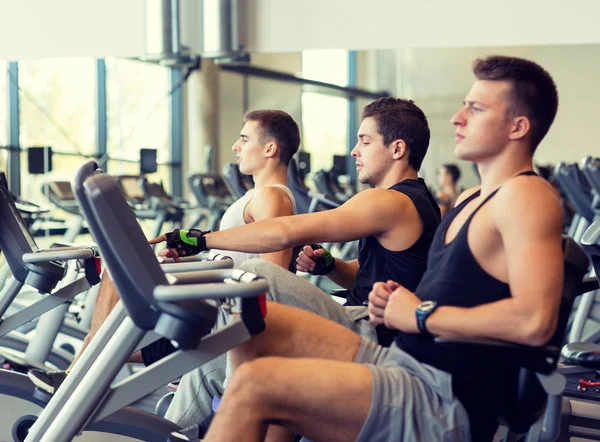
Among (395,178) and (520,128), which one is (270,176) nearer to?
(395,178)

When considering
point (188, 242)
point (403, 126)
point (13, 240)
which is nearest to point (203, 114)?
point (13, 240)

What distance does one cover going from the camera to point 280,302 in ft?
6.84

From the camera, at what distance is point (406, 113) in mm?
2568

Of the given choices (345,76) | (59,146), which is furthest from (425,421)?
(345,76)

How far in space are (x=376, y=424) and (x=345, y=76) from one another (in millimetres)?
11773

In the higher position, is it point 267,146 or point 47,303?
point 267,146

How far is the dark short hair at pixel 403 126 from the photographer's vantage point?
2.55 m

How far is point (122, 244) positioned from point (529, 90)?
2.84 feet

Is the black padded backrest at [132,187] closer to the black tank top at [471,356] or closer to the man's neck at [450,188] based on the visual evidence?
the man's neck at [450,188]

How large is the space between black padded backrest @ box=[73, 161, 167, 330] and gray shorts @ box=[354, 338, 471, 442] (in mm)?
459

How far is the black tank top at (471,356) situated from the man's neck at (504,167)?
4 centimetres

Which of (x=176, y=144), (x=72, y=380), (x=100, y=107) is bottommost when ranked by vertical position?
(x=72, y=380)

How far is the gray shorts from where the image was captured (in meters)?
1.63

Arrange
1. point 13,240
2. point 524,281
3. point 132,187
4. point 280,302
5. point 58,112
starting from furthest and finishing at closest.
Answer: point 58,112
point 132,187
point 13,240
point 280,302
point 524,281
